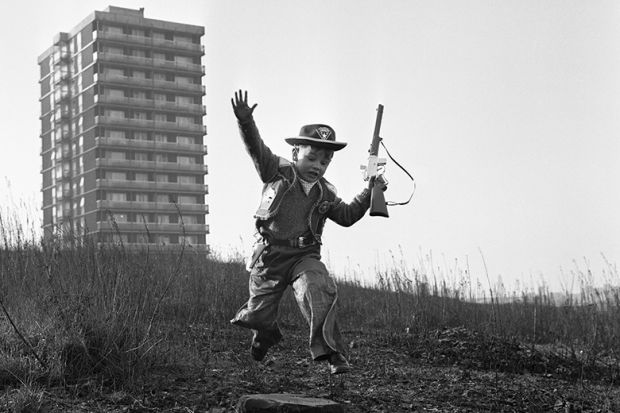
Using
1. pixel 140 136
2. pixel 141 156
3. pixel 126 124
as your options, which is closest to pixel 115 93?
pixel 126 124

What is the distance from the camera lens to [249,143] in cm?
497

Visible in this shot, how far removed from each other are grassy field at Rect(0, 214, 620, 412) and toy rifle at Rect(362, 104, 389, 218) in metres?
1.28

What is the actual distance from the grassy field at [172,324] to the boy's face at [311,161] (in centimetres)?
100

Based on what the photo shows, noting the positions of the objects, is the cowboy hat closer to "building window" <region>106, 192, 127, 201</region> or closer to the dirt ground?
the dirt ground

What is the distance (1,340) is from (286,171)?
6.44ft

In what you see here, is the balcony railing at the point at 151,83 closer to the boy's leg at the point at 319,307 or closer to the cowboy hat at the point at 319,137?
the cowboy hat at the point at 319,137

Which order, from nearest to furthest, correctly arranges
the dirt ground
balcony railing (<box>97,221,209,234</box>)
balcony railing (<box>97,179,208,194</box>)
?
the dirt ground, balcony railing (<box>97,221,209,234</box>), balcony railing (<box>97,179,208,194</box>)

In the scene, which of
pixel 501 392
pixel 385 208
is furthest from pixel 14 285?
A: pixel 501 392

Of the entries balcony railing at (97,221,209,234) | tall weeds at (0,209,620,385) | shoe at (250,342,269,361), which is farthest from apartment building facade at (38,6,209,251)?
shoe at (250,342,269,361)

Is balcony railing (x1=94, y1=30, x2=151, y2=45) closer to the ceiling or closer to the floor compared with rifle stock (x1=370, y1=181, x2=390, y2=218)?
closer to the ceiling

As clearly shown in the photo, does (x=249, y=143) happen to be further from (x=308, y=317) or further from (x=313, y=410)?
(x=313, y=410)

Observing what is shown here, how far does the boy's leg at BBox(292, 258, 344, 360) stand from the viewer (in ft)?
15.5

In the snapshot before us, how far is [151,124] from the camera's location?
2511 inches

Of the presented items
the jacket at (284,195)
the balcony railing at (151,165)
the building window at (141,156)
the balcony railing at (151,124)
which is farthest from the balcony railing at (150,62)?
the jacket at (284,195)
